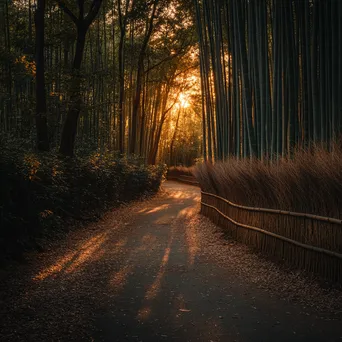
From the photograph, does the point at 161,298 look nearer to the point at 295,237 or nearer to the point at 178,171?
the point at 295,237

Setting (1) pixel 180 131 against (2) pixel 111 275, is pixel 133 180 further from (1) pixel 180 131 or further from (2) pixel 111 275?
(1) pixel 180 131

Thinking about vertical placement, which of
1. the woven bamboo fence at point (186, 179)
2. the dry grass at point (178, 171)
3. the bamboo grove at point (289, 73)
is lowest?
the woven bamboo fence at point (186, 179)

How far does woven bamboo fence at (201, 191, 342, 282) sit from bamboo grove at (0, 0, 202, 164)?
377 centimetres

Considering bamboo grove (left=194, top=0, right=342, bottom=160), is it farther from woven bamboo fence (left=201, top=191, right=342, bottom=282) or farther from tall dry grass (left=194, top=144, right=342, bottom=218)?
woven bamboo fence (left=201, top=191, right=342, bottom=282)

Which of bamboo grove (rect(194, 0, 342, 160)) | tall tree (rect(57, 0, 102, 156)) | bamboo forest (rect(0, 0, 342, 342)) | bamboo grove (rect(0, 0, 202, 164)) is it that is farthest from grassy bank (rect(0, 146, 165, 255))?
bamboo grove (rect(194, 0, 342, 160))

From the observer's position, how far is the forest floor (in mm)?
2695

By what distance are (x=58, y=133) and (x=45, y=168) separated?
690 cm

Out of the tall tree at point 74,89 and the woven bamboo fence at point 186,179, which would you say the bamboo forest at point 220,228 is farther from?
the woven bamboo fence at point 186,179

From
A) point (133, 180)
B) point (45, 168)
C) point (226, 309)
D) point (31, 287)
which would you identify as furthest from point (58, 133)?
point (226, 309)

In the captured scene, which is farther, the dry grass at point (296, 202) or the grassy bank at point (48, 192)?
the grassy bank at point (48, 192)

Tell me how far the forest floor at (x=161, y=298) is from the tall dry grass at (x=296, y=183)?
60 centimetres

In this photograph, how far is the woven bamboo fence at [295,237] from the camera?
11.4 feet

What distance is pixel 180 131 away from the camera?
31.9m

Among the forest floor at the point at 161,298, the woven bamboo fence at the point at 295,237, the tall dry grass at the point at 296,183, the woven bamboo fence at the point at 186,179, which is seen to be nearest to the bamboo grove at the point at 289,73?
the tall dry grass at the point at 296,183
